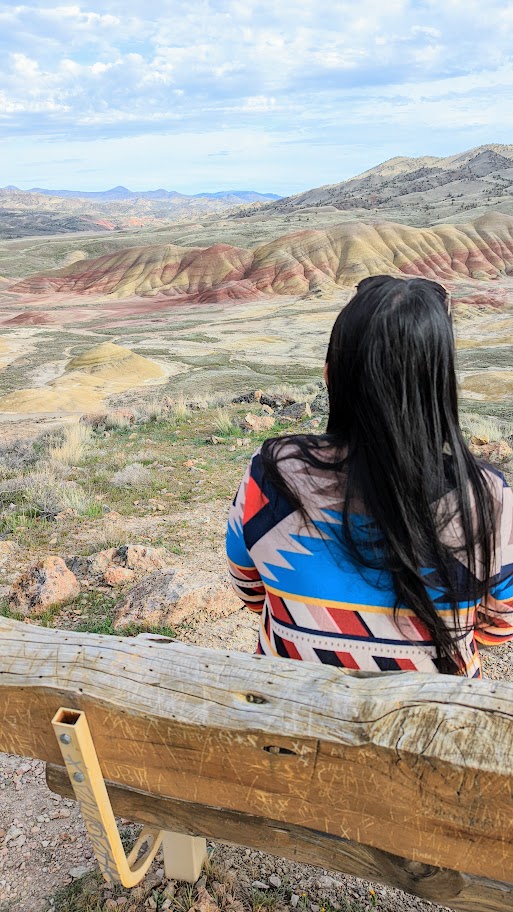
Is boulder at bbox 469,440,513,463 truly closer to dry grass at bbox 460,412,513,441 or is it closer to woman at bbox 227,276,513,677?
dry grass at bbox 460,412,513,441

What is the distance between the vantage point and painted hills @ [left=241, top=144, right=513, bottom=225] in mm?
76562

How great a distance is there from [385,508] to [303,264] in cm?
5723

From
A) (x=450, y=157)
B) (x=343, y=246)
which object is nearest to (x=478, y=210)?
(x=343, y=246)

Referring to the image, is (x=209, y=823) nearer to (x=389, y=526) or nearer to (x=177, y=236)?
(x=389, y=526)

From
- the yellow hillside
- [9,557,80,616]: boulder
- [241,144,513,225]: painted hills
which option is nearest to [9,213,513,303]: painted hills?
[241,144,513,225]: painted hills

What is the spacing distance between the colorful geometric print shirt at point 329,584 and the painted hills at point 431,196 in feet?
244

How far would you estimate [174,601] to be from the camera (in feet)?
15.6

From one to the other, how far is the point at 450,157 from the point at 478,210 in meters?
109

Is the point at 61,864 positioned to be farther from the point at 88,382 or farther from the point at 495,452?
the point at 88,382

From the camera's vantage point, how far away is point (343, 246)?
58.2 meters

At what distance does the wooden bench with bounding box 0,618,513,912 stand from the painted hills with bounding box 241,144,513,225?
245 feet

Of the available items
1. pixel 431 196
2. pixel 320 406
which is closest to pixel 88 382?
pixel 320 406

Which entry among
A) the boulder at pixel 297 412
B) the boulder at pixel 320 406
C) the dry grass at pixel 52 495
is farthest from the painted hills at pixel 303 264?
the dry grass at pixel 52 495

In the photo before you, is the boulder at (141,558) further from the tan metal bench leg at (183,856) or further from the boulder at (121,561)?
the tan metal bench leg at (183,856)
